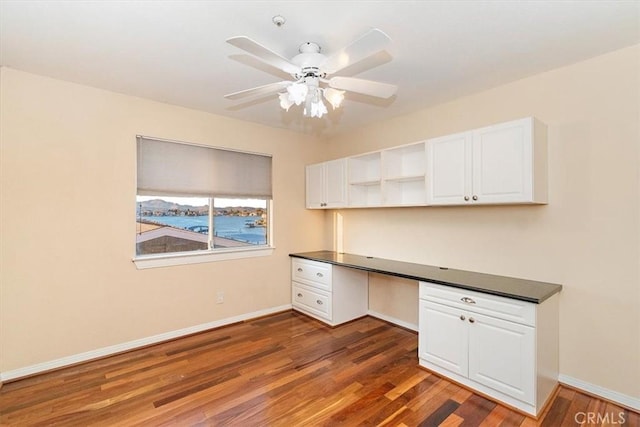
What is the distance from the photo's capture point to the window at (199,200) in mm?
3176

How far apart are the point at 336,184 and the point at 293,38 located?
6.90 ft

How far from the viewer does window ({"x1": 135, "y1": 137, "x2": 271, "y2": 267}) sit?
318 cm

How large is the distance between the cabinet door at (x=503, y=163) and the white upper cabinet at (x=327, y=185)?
162cm

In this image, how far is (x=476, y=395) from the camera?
2.29 metres

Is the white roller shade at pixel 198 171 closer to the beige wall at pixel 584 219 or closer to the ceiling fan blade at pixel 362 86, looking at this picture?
the ceiling fan blade at pixel 362 86

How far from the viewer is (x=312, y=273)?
12.7ft

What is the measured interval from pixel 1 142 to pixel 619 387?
4.98m

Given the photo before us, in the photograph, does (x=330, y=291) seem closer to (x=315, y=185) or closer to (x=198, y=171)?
(x=315, y=185)

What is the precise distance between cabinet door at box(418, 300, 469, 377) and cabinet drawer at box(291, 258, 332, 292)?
1255 mm

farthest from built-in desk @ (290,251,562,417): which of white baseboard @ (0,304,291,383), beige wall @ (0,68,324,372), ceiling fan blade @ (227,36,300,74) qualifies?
beige wall @ (0,68,324,372)

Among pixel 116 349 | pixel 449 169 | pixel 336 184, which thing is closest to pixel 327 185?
pixel 336 184

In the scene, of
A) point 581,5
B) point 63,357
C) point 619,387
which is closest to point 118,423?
point 63,357

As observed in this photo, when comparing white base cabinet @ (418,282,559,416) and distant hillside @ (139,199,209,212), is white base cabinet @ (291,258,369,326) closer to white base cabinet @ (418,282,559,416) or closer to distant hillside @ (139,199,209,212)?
white base cabinet @ (418,282,559,416)

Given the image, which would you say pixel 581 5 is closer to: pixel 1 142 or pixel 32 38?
pixel 32 38
